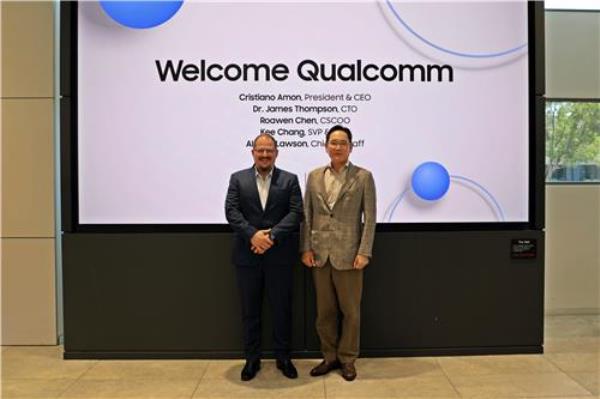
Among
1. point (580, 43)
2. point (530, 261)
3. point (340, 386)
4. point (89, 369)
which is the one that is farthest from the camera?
point (580, 43)

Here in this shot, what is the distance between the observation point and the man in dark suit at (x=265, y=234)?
3.58 m

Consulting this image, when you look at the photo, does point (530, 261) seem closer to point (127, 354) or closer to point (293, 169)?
point (293, 169)

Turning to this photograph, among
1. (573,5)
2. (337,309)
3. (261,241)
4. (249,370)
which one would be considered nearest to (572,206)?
(573,5)

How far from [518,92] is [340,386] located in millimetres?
2590

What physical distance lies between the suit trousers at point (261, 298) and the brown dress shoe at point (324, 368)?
0.79 ft

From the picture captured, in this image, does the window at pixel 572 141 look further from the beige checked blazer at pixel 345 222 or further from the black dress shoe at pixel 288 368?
the black dress shoe at pixel 288 368

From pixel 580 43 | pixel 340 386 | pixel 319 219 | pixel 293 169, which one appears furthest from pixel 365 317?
pixel 580 43

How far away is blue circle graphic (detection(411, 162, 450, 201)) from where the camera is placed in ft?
13.5

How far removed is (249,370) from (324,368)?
524 mm

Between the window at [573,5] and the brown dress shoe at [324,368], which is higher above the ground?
the window at [573,5]

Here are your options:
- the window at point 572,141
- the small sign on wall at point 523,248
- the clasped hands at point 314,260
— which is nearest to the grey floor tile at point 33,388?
the clasped hands at point 314,260

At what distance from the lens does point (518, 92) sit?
4.16 meters

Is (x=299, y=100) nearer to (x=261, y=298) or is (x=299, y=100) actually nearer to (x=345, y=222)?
(x=345, y=222)

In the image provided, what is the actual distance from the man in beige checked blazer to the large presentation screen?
47 centimetres
